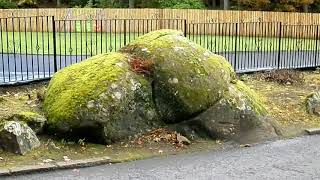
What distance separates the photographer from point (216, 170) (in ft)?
23.1

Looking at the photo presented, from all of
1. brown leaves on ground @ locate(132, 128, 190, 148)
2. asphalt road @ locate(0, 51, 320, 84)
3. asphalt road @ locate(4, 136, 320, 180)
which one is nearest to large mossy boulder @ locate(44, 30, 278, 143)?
brown leaves on ground @ locate(132, 128, 190, 148)

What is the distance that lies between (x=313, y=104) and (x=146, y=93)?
152 inches

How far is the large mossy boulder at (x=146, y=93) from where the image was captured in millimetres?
7910

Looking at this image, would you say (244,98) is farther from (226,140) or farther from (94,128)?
(94,128)

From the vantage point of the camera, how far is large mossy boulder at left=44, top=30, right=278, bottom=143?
7.91m

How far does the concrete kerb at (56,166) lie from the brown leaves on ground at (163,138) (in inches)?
38.3

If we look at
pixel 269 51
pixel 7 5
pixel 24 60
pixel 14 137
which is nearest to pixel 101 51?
pixel 24 60

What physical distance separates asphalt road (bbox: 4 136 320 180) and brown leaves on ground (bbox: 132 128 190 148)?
41cm

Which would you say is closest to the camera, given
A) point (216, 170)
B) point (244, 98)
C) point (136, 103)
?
point (216, 170)

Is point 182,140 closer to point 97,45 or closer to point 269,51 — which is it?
point 269,51

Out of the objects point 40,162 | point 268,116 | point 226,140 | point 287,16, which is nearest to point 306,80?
point 268,116

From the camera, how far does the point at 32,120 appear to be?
309 inches

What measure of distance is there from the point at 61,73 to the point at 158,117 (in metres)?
1.87

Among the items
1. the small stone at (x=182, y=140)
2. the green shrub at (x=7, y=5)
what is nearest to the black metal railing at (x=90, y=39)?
the small stone at (x=182, y=140)
